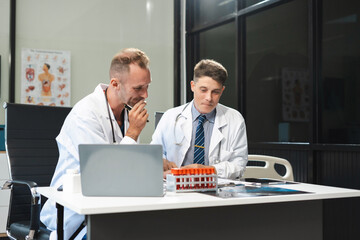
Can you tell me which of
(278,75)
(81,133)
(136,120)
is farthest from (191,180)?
(278,75)

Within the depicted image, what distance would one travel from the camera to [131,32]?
16.5 feet

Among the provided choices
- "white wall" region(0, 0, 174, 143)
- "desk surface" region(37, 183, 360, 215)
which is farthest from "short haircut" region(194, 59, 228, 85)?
"white wall" region(0, 0, 174, 143)

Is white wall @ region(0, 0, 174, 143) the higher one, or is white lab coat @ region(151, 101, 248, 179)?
white wall @ region(0, 0, 174, 143)

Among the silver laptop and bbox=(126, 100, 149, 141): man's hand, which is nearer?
the silver laptop

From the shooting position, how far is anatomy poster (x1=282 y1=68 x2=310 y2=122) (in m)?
3.68

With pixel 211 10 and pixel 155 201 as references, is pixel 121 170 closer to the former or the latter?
pixel 155 201

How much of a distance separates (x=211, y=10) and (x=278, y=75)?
128 centimetres

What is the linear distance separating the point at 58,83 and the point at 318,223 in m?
3.49

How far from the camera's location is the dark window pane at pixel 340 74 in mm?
3305

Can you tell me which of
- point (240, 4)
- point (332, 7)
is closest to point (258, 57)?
point (240, 4)

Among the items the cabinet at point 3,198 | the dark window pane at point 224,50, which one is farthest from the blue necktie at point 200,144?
the cabinet at point 3,198

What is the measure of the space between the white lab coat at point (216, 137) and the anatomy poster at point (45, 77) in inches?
88.2

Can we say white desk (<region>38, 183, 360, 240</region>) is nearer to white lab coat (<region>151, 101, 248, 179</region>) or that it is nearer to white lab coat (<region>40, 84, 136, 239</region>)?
white lab coat (<region>40, 84, 136, 239</region>)

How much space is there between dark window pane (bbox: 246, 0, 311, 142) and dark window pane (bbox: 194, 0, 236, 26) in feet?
1.15
